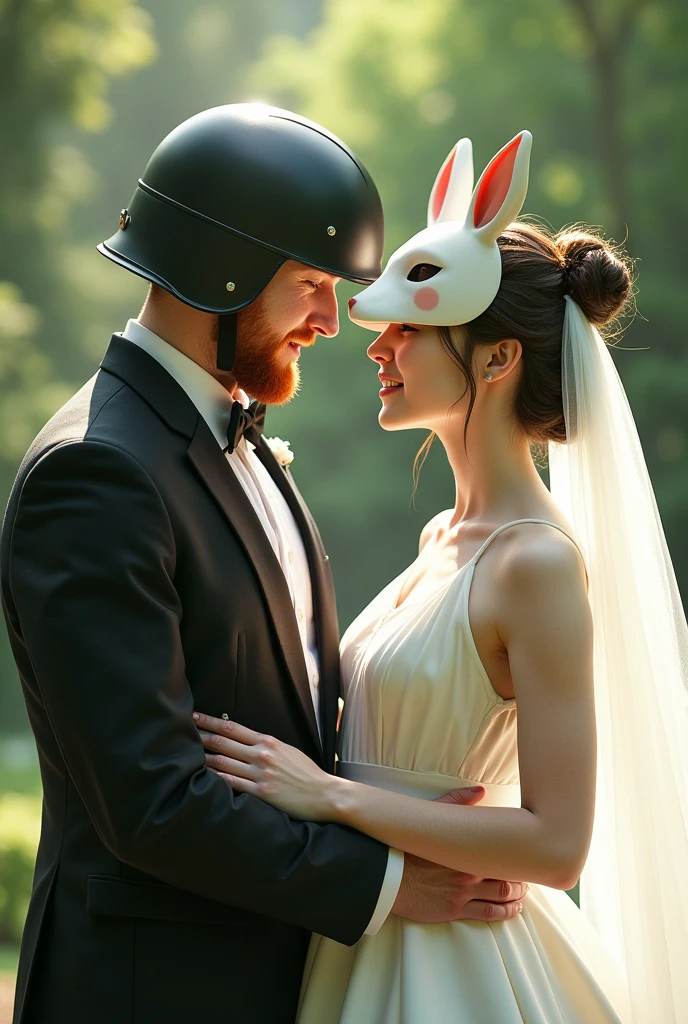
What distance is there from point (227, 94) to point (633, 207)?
23.1 ft

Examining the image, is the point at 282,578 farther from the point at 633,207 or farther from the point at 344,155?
the point at 633,207

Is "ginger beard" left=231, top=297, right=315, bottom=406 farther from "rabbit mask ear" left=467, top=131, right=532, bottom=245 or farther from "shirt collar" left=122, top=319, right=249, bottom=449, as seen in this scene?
"rabbit mask ear" left=467, top=131, right=532, bottom=245

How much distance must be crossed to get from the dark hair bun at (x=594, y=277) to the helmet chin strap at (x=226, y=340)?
67 centimetres

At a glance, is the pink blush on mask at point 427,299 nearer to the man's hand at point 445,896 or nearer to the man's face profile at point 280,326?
the man's face profile at point 280,326

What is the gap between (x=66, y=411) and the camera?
6.39 feet

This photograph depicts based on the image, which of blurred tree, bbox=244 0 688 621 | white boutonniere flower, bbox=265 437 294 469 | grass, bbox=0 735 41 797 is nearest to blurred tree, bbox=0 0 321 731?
grass, bbox=0 735 41 797

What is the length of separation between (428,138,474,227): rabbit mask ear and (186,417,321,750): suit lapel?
28.9 inches

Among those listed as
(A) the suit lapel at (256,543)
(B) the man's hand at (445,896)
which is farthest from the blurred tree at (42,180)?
(B) the man's hand at (445,896)

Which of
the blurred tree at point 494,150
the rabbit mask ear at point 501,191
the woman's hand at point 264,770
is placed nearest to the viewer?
the woman's hand at point 264,770

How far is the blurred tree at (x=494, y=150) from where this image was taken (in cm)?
914

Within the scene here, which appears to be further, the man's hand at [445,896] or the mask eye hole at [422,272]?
the mask eye hole at [422,272]

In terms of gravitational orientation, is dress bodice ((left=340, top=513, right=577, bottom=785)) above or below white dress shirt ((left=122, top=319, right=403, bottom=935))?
below

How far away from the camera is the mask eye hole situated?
2.16 metres

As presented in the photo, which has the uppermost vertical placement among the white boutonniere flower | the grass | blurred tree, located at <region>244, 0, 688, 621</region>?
blurred tree, located at <region>244, 0, 688, 621</region>
